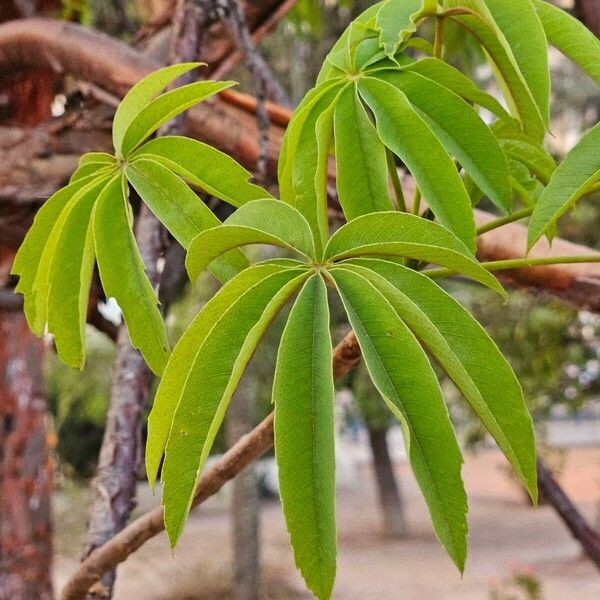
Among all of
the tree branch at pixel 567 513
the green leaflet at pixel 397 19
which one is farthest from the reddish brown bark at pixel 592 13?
the green leaflet at pixel 397 19

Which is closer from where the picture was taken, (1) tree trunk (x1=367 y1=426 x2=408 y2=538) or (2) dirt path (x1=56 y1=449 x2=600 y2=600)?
(2) dirt path (x1=56 y1=449 x2=600 y2=600)

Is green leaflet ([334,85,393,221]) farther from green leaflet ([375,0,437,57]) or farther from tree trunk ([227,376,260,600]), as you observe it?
tree trunk ([227,376,260,600])

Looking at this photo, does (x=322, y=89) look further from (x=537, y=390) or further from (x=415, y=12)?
(x=537, y=390)

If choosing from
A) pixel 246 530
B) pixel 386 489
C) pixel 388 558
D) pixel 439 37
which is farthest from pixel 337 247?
pixel 386 489

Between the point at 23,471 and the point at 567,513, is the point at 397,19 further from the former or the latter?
the point at 23,471

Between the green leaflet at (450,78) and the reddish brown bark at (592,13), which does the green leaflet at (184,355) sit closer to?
the green leaflet at (450,78)

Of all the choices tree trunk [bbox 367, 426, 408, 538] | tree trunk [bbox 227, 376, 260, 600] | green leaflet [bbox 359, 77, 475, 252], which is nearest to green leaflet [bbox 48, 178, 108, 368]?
green leaflet [bbox 359, 77, 475, 252]
